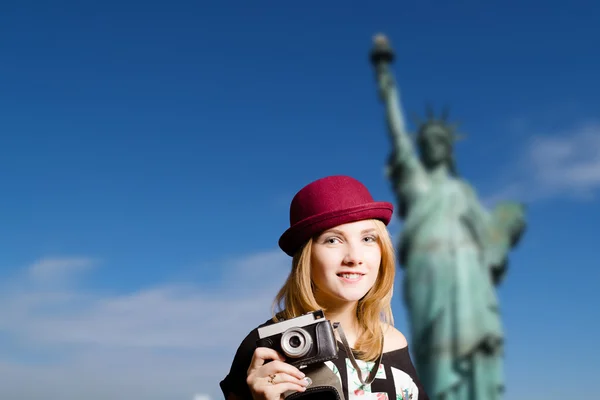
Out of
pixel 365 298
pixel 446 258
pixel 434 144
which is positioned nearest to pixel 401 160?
pixel 434 144

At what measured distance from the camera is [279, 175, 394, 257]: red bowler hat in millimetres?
1853

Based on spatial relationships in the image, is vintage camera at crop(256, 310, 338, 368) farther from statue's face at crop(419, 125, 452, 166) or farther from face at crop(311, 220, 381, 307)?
statue's face at crop(419, 125, 452, 166)

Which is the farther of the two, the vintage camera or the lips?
the lips

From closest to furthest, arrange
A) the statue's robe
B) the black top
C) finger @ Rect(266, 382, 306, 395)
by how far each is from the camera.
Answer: finger @ Rect(266, 382, 306, 395), the black top, the statue's robe

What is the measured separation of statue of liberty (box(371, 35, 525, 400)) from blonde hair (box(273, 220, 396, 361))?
7.17 metres

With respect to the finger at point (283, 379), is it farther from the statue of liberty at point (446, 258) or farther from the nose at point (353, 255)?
the statue of liberty at point (446, 258)

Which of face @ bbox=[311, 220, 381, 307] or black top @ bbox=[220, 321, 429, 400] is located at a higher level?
face @ bbox=[311, 220, 381, 307]

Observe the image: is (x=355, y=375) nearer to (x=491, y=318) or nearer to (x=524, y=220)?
(x=491, y=318)

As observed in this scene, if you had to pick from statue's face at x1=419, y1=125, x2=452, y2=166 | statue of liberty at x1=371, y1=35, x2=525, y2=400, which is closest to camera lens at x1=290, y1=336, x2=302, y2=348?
statue of liberty at x1=371, y1=35, x2=525, y2=400

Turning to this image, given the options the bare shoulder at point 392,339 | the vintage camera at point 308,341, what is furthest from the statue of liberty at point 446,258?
the vintage camera at point 308,341

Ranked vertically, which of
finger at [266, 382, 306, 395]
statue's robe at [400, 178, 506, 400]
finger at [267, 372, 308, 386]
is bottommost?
finger at [266, 382, 306, 395]

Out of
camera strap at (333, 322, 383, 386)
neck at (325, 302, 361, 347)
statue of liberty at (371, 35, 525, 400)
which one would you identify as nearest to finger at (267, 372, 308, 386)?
camera strap at (333, 322, 383, 386)

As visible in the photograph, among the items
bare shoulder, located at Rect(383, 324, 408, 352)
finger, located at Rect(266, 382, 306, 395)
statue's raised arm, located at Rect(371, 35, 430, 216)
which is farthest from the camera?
statue's raised arm, located at Rect(371, 35, 430, 216)

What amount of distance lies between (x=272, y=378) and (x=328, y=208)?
476mm
